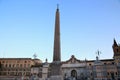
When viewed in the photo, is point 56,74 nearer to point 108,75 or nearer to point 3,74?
point 108,75

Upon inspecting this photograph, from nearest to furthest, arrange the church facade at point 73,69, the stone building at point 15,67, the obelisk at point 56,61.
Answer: the obelisk at point 56,61, the church facade at point 73,69, the stone building at point 15,67

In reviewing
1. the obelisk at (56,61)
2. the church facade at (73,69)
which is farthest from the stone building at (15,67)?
the obelisk at (56,61)

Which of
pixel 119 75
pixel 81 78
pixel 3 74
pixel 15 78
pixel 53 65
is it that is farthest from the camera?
pixel 3 74

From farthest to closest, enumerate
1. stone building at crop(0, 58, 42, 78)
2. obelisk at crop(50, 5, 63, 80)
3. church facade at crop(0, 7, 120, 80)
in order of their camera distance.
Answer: stone building at crop(0, 58, 42, 78)
church facade at crop(0, 7, 120, 80)
obelisk at crop(50, 5, 63, 80)

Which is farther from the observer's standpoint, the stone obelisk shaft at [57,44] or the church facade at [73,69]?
the church facade at [73,69]

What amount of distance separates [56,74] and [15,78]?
31651mm

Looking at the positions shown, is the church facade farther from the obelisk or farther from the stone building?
the obelisk

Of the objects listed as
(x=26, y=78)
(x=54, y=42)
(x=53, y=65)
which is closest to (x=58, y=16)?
(x=54, y=42)

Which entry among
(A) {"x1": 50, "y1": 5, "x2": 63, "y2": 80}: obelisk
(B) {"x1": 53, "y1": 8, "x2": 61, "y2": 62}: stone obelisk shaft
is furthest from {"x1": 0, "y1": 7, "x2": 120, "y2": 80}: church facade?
(B) {"x1": 53, "y1": 8, "x2": 61, "y2": 62}: stone obelisk shaft

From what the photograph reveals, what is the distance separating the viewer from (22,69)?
5234 cm

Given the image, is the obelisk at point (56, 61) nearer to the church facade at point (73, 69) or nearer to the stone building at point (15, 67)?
the church facade at point (73, 69)

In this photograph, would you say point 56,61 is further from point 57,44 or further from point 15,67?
point 15,67

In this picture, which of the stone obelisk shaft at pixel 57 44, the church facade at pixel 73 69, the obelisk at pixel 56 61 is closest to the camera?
the obelisk at pixel 56 61

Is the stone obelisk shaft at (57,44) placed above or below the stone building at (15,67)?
above
